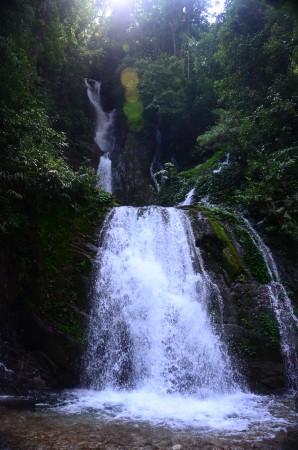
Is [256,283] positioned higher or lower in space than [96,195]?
lower

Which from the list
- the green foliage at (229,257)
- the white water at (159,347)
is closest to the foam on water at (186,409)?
the white water at (159,347)

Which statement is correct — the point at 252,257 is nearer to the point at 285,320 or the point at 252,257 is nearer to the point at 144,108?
the point at 285,320

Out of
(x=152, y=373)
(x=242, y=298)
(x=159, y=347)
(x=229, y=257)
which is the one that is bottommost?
(x=152, y=373)

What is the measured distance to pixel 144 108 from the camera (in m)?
24.1

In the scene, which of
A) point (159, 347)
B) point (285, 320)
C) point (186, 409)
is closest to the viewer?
point (186, 409)

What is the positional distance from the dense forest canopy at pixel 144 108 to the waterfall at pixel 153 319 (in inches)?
39.9

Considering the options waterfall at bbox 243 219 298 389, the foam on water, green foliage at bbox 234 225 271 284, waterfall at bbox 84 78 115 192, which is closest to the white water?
the foam on water

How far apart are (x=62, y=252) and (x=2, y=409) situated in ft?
13.5

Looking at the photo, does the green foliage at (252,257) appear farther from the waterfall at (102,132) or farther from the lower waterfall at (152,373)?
the waterfall at (102,132)

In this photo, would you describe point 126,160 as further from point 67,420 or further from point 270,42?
point 67,420

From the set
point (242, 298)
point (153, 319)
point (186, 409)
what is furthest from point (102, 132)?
point (186, 409)

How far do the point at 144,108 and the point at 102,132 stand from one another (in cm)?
343

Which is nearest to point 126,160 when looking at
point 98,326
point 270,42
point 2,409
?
point 270,42

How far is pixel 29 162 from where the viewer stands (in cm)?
992
